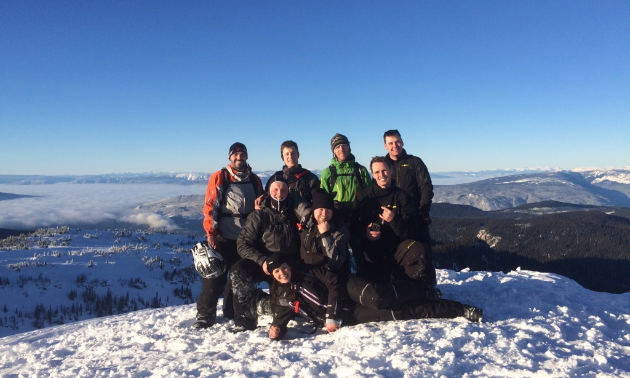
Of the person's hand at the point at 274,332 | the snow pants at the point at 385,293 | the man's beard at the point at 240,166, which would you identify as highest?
the man's beard at the point at 240,166

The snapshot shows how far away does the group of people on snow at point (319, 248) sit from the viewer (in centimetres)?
534

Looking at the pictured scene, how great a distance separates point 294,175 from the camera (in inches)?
258

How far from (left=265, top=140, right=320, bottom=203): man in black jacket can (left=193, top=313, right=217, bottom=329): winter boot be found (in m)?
2.50

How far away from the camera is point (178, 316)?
6.93 meters

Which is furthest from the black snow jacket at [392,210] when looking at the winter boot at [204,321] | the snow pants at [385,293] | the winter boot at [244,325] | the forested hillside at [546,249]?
the forested hillside at [546,249]

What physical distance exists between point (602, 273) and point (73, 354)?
11479 cm

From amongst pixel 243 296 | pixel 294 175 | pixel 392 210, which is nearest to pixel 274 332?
pixel 243 296

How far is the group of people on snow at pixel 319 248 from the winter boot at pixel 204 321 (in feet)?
0.06

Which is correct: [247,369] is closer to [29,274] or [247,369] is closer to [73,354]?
[73,354]

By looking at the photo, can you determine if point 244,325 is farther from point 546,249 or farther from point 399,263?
point 546,249

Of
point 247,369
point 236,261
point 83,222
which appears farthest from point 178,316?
point 83,222

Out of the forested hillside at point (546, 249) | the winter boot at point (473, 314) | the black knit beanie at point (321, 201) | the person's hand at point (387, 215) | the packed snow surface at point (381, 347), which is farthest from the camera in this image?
the forested hillside at point (546, 249)

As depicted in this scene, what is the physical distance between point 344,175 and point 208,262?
2.93 m

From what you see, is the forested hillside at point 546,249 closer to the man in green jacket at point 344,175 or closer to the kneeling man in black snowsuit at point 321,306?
the man in green jacket at point 344,175
